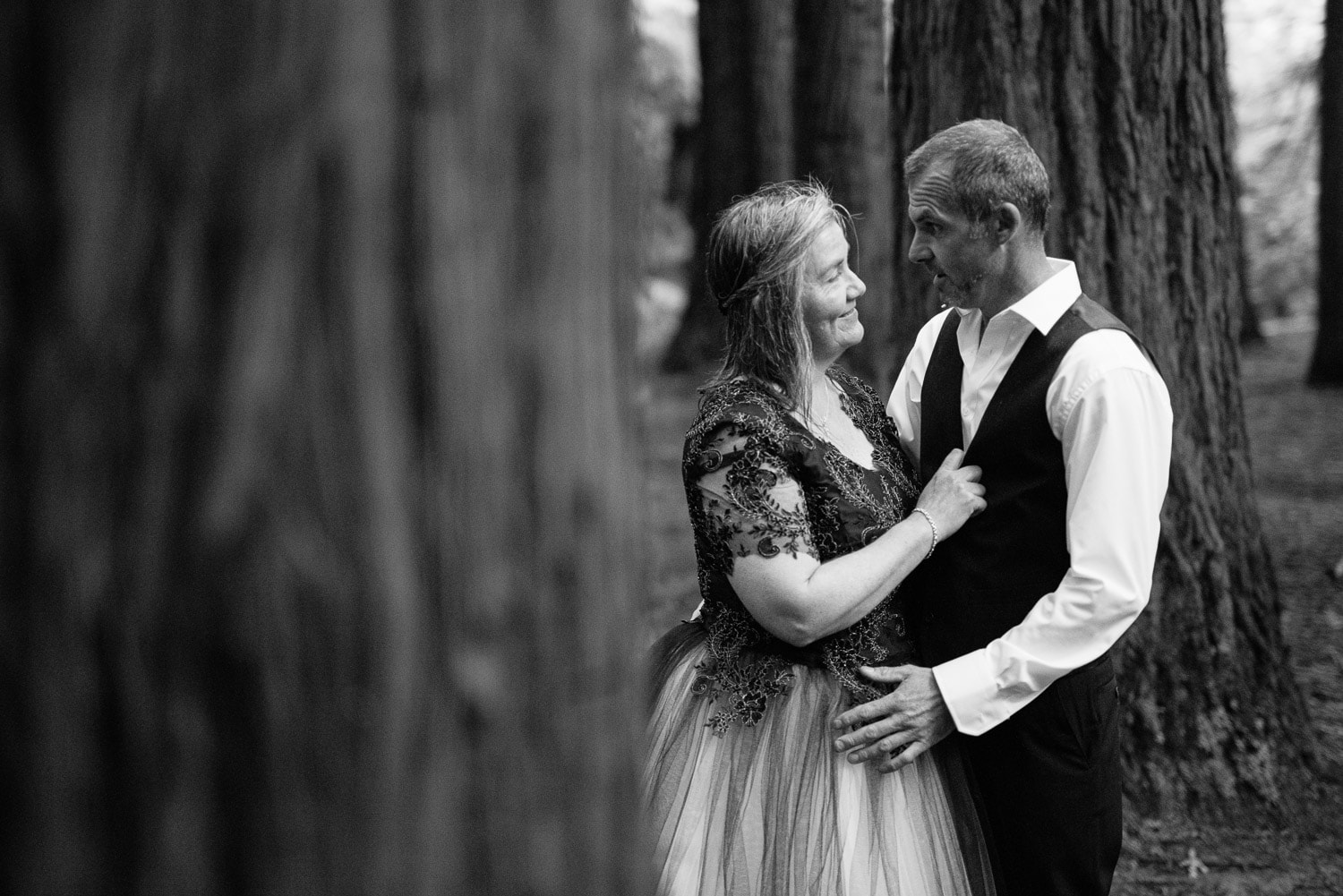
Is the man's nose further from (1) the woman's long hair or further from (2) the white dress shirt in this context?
(2) the white dress shirt

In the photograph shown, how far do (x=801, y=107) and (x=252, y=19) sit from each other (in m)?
8.55

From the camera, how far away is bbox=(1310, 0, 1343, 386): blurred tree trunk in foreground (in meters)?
10.1

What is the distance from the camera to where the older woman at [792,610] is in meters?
2.58

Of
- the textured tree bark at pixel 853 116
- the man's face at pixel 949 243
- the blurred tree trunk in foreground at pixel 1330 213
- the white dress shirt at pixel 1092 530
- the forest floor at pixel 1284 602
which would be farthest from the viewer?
the blurred tree trunk in foreground at pixel 1330 213

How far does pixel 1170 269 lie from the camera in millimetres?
3977

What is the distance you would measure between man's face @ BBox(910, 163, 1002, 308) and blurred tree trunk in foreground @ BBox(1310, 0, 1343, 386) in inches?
354

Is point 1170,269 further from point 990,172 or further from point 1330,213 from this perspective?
point 1330,213

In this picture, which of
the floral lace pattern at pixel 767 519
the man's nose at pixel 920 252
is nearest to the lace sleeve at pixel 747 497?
the floral lace pattern at pixel 767 519

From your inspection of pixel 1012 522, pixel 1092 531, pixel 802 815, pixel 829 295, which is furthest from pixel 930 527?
pixel 802 815

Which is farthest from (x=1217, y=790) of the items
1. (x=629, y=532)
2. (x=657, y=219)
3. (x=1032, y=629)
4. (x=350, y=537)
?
(x=657, y=219)

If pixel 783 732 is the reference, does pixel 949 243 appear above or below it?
above

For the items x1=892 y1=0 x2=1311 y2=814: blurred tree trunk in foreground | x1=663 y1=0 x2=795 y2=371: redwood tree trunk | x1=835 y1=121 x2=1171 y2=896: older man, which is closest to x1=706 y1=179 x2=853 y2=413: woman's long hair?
x1=835 y1=121 x2=1171 y2=896: older man

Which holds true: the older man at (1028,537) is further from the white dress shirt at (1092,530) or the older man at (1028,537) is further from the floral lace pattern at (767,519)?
the floral lace pattern at (767,519)

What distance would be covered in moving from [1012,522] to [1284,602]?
3513 millimetres
